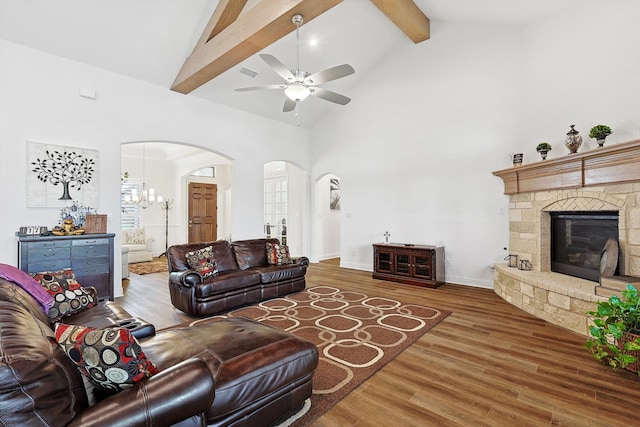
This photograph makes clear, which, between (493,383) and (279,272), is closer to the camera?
(493,383)

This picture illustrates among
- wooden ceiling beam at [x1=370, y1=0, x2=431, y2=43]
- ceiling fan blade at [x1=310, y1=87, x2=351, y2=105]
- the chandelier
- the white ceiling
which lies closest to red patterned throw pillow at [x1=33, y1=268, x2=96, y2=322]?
ceiling fan blade at [x1=310, y1=87, x2=351, y2=105]

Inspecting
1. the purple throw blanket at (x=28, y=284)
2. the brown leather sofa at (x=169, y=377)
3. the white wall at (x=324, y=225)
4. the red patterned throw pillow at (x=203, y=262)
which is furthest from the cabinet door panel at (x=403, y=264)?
the purple throw blanket at (x=28, y=284)

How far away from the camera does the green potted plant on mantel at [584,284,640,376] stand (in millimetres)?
2445

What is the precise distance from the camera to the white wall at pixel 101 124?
403 centimetres

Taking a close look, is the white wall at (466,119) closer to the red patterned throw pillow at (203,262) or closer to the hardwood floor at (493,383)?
the hardwood floor at (493,383)

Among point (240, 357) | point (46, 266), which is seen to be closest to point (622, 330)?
point (240, 357)

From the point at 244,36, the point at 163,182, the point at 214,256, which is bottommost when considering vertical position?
the point at 214,256

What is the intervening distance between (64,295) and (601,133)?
18.8 ft

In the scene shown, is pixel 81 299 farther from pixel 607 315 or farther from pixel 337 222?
pixel 337 222

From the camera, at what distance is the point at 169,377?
1333mm

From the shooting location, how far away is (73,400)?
116cm

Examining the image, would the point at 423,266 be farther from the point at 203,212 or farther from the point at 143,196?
the point at 143,196

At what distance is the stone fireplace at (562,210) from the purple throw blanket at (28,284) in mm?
4998

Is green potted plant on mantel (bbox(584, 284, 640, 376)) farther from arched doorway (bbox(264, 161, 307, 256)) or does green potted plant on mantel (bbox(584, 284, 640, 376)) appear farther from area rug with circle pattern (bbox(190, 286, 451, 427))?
arched doorway (bbox(264, 161, 307, 256))
